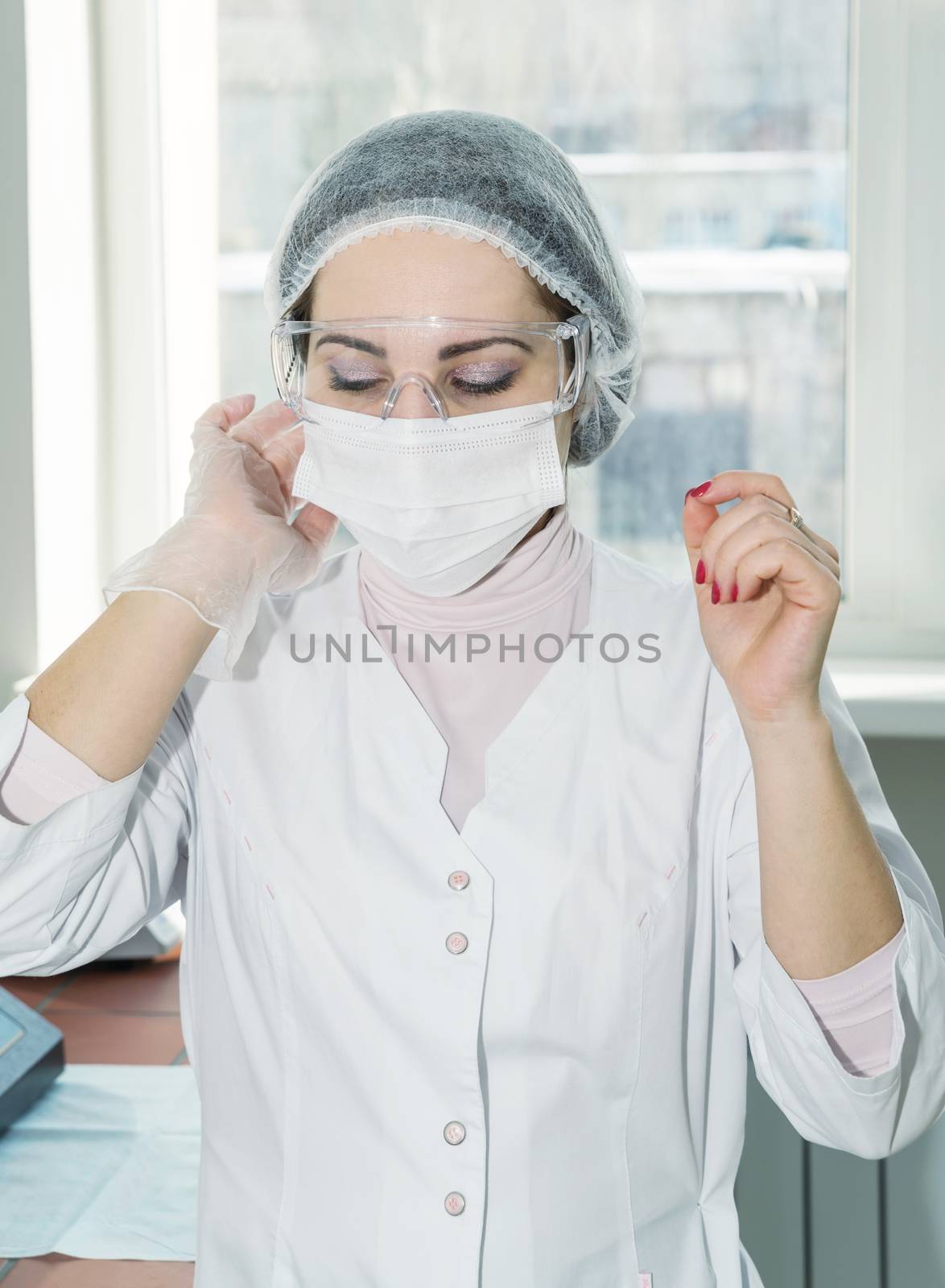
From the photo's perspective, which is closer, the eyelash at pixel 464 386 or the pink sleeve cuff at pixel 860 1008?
the pink sleeve cuff at pixel 860 1008

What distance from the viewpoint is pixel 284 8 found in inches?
78.4

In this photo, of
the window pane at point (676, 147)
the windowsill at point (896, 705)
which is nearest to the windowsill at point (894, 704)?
the windowsill at point (896, 705)

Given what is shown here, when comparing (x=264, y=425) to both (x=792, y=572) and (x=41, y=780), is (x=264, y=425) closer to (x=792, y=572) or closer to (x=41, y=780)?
(x=41, y=780)

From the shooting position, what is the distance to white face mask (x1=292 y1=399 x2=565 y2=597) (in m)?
0.94

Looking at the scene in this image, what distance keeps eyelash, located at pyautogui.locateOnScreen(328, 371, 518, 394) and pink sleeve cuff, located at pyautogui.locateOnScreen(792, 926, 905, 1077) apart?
504 mm

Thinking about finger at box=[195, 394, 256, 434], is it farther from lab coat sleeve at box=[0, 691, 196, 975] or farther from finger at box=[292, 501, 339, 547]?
lab coat sleeve at box=[0, 691, 196, 975]

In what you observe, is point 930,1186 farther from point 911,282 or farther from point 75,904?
point 911,282

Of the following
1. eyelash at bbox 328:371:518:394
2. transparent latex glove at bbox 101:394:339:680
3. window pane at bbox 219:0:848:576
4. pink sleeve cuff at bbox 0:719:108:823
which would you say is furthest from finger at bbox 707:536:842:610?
window pane at bbox 219:0:848:576

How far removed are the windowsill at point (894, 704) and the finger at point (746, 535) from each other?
31.4 inches

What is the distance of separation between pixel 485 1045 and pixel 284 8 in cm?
179

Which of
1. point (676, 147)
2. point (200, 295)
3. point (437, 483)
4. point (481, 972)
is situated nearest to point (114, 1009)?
point (481, 972)

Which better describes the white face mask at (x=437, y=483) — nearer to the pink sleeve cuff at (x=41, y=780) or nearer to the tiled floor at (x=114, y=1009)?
the pink sleeve cuff at (x=41, y=780)

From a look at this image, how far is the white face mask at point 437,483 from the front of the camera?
37.0 inches

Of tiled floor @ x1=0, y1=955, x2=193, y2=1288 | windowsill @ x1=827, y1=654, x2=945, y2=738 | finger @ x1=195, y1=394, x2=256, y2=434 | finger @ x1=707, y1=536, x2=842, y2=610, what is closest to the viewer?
finger @ x1=707, y1=536, x2=842, y2=610
